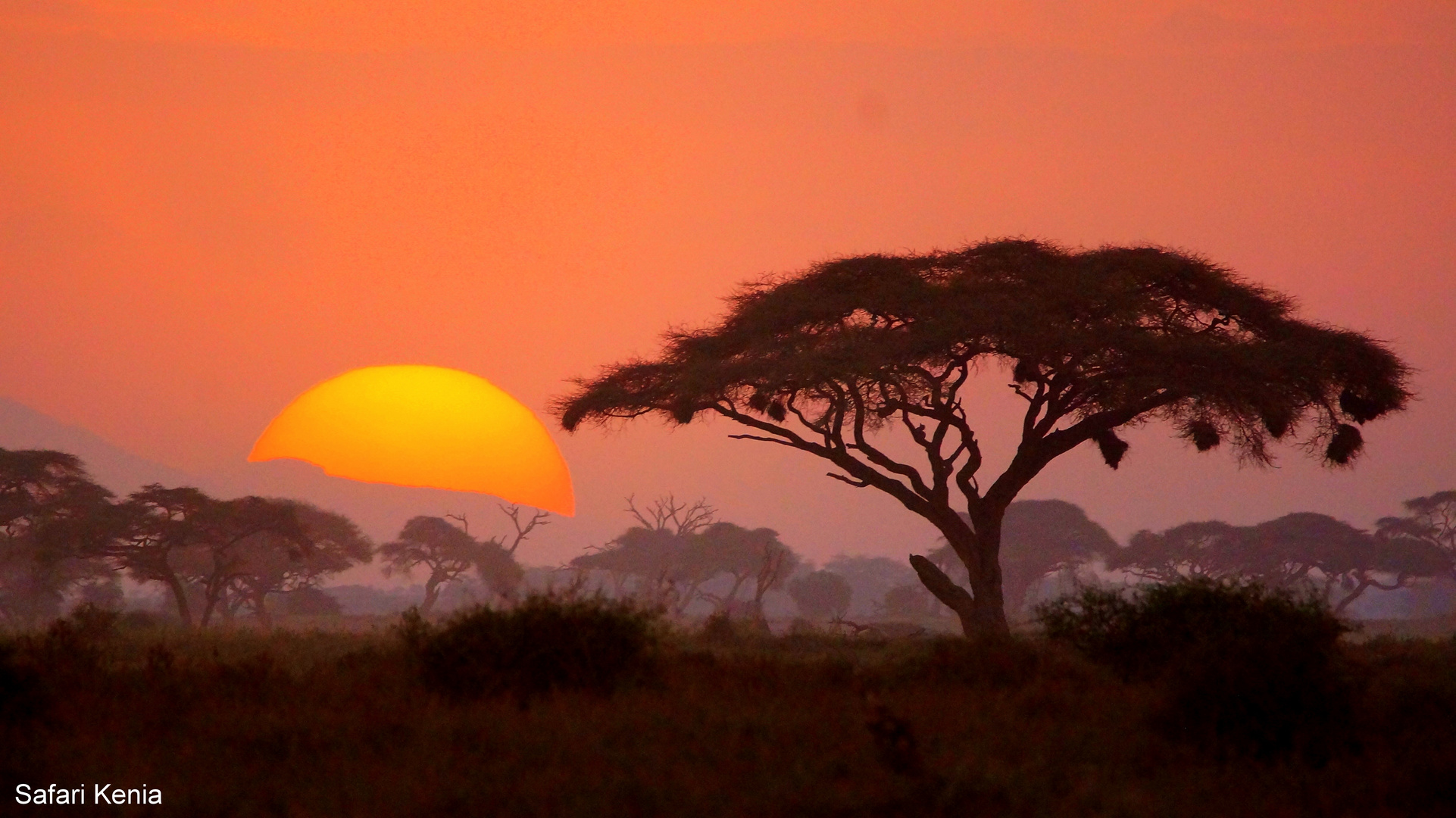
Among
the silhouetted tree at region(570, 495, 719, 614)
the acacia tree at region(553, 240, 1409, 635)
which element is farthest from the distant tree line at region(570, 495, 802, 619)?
the acacia tree at region(553, 240, 1409, 635)

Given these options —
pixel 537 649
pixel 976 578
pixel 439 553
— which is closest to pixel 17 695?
pixel 537 649

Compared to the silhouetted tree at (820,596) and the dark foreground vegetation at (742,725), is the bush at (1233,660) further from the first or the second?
the silhouetted tree at (820,596)

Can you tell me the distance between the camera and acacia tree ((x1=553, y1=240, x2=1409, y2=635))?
26.0 m

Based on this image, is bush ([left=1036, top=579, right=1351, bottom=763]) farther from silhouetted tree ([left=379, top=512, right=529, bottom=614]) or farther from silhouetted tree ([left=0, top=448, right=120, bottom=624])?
silhouetted tree ([left=379, top=512, right=529, bottom=614])

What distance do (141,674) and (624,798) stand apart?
750cm

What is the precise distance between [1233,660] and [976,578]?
49.7ft

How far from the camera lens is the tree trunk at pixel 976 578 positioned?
86.6 ft

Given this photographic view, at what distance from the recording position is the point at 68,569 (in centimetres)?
6303

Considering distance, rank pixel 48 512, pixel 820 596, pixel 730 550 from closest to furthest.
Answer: pixel 48 512 < pixel 730 550 < pixel 820 596

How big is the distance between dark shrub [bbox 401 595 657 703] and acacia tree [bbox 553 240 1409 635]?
12.8 meters

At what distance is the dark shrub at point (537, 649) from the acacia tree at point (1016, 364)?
1275cm

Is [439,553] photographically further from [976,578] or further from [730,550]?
[976,578]

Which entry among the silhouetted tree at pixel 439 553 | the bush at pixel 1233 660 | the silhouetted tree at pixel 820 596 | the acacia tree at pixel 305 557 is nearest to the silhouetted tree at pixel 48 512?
the acacia tree at pixel 305 557

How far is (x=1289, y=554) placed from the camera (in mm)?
70250
